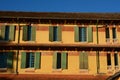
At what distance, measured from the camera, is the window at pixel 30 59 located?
2895cm

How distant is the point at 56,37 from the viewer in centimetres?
3027

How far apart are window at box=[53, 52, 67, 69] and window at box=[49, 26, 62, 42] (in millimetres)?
1619

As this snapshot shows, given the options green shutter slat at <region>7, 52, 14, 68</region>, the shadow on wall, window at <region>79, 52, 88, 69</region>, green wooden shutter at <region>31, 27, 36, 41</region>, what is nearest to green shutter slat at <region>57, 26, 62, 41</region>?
green wooden shutter at <region>31, 27, 36, 41</region>

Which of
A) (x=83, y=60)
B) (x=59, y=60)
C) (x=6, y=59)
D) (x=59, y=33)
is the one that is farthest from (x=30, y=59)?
(x=83, y=60)

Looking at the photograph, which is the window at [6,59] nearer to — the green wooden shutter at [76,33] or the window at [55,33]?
the window at [55,33]

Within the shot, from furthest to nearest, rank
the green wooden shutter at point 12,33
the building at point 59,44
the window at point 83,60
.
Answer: the green wooden shutter at point 12,33 < the window at point 83,60 < the building at point 59,44

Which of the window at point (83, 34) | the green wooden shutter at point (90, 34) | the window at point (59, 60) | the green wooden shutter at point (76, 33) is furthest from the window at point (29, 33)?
the green wooden shutter at point (90, 34)

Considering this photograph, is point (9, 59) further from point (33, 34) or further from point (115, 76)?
point (115, 76)

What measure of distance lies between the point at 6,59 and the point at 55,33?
227 inches

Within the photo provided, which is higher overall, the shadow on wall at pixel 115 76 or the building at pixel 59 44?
the building at pixel 59 44

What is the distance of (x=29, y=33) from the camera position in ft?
99.1

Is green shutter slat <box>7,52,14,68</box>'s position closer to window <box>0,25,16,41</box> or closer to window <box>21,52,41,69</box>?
window <box>21,52,41,69</box>

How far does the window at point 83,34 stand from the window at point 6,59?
7016 millimetres

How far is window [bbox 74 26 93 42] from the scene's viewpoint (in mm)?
30094
